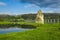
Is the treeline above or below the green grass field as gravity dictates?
above

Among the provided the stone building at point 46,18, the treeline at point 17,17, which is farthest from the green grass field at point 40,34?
the treeline at point 17,17

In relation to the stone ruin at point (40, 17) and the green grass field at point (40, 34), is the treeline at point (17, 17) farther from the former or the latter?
the green grass field at point (40, 34)

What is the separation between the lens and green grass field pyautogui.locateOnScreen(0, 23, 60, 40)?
89.6 inches

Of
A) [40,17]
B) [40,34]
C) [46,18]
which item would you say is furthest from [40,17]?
[40,34]

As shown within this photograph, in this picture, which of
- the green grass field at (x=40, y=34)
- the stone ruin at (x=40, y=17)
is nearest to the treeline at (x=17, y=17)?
the stone ruin at (x=40, y=17)

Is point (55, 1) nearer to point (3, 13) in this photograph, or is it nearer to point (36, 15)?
point (36, 15)

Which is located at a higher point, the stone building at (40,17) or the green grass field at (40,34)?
the stone building at (40,17)

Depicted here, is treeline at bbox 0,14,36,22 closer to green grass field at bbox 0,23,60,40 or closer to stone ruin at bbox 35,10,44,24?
stone ruin at bbox 35,10,44,24

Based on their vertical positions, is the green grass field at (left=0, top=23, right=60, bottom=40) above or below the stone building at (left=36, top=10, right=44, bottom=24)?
below

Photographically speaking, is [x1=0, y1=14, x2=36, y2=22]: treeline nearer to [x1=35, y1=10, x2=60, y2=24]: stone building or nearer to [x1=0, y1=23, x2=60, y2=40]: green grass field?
[x1=35, y1=10, x2=60, y2=24]: stone building

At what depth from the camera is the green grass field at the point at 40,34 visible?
2.28m

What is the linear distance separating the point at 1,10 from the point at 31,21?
49 centimetres

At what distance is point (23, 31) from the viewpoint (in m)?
2.32

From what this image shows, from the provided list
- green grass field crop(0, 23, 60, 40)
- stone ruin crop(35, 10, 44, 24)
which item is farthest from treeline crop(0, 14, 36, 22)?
green grass field crop(0, 23, 60, 40)
